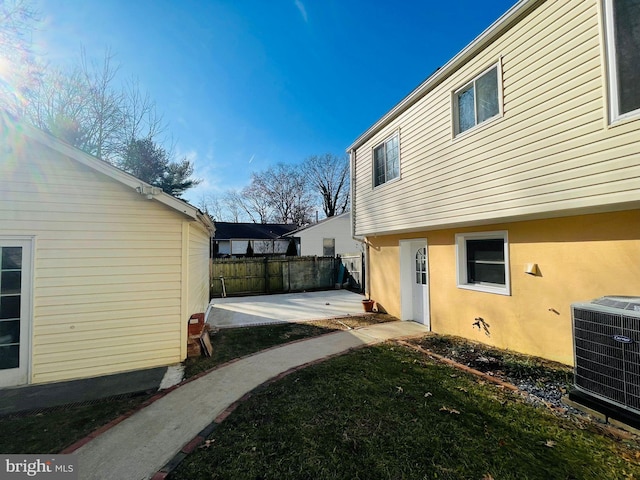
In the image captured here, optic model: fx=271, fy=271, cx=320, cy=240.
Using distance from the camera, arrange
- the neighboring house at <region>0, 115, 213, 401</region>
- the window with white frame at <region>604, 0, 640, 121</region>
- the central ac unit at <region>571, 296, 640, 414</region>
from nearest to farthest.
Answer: the central ac unit at <region>571, 296, 640, 414</region> < the window with white frame at <region>604, 0, 640, 121</region> < the neighboring house at <region>0, 115, 213, 401</region>

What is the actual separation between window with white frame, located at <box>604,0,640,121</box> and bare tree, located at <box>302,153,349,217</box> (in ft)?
104

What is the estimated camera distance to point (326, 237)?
22.8 metres

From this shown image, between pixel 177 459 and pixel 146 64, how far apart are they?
10696 millimetres

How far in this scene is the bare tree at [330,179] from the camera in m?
35.1

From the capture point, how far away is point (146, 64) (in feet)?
28.5

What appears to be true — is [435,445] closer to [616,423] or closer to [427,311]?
[616,423]

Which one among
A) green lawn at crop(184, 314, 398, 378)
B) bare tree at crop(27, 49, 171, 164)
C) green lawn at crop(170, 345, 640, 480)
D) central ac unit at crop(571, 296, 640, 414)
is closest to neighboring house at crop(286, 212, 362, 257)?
bare tree at crop(27, 49, 171, 164)

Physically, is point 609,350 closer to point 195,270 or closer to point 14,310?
point 195,270

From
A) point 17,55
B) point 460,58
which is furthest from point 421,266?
point 17,55

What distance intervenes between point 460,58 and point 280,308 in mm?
8950

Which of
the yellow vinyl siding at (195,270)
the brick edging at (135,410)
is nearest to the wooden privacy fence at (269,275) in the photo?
the yellow vinyl siding at (195,270)

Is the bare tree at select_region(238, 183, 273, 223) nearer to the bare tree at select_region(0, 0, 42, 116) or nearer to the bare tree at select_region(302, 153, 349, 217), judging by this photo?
the bare tree at select_region(302, 153, 349, 217)

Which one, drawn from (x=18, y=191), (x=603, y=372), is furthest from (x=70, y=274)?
(x=603, y=372)

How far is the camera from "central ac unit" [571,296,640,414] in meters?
2.76
